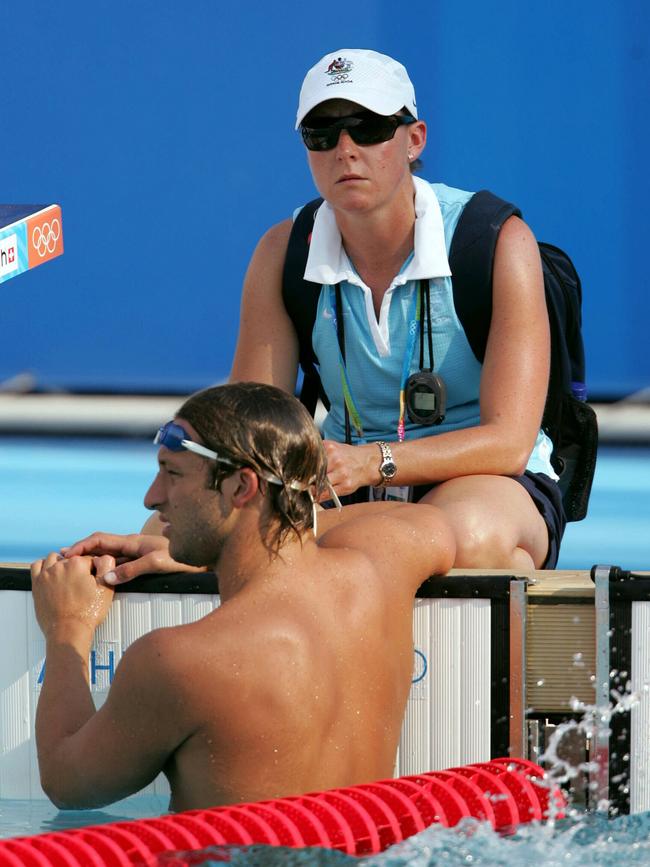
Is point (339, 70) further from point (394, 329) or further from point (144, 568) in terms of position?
point (144, 568)

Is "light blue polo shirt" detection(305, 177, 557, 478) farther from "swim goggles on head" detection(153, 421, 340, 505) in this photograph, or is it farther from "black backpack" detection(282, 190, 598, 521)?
"swim goggles on head" detection(153, 421, 340, 505)

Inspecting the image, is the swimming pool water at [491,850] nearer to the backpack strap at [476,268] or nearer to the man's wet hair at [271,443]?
the man's wet hair at [271,443]

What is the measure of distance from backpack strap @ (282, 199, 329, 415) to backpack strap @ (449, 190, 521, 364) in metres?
0.34

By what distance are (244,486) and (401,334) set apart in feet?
3.87

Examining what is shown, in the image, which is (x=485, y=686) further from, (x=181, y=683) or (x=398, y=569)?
(x=181, y=683)

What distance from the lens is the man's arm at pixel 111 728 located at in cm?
216

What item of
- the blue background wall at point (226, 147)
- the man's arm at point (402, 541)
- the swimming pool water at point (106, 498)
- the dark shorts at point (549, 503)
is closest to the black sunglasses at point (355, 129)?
the dark shorts at point (549, 503)

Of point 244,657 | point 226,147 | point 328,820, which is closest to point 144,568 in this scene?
point 244,657

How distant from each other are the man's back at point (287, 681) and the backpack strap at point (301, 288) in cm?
108

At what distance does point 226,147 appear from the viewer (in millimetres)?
8523

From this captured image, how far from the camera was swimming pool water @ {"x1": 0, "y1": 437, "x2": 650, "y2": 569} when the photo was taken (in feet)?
19.6

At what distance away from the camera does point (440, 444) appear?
312 centimetres

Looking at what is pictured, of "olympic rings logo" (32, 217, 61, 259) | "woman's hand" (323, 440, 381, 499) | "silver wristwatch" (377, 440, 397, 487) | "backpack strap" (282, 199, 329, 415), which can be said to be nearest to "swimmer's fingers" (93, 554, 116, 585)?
"woman's hand" (323, 440, 381, 499)

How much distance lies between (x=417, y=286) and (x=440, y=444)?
0.41 metres
